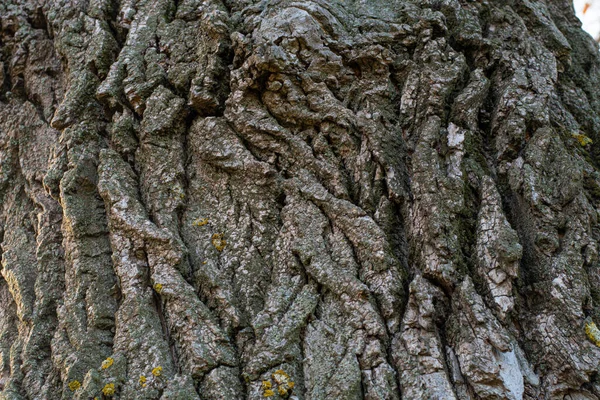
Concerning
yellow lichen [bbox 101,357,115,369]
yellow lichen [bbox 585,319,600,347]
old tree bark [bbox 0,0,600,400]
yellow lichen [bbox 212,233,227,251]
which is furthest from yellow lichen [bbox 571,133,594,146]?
yellow lichen [bbox 101,357,115,369]

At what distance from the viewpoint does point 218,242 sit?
4.92 meters

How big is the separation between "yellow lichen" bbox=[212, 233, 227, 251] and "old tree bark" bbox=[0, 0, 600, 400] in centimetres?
1

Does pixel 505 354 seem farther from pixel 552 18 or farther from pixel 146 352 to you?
pixel 552 18

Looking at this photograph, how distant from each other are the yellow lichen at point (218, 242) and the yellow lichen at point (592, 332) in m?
3.21

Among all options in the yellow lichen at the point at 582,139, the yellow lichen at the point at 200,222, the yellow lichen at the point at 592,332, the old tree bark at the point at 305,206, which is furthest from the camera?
the yellow lichen at the point at 582,139

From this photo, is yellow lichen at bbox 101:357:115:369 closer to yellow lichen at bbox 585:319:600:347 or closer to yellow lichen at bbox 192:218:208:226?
yellow lichen at bbox 192:218:208:226

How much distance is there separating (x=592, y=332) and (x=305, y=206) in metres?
2.61

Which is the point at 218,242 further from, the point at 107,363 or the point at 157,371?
the point at 107,363

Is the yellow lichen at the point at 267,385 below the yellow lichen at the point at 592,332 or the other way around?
below

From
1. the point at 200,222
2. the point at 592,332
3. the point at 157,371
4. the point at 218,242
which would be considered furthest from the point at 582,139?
the point at 157,371

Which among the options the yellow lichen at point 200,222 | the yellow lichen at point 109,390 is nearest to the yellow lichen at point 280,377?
the yellow lichen at point 109,390

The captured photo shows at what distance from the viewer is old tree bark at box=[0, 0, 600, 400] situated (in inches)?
161

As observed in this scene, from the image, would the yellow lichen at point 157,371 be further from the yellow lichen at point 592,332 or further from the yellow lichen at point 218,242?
the yellow lichen at point 592,332

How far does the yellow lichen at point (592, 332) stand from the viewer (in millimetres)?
3918
